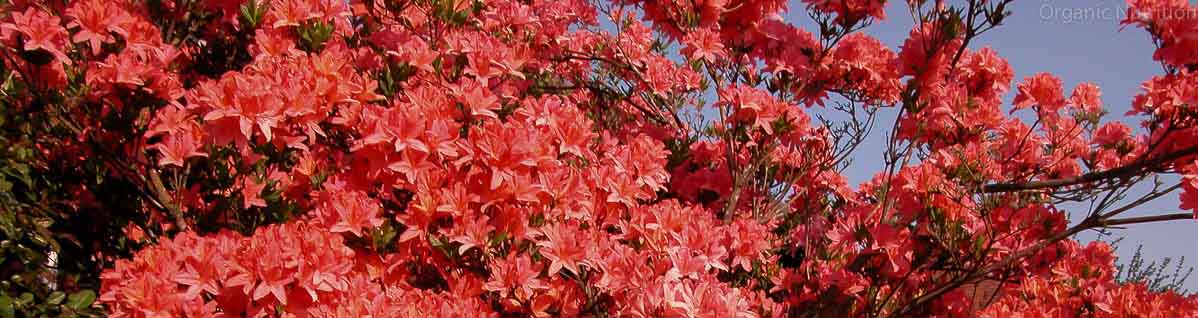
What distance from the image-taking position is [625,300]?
8.28ft

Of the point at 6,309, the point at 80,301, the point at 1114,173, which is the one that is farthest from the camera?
the point at 1114,173

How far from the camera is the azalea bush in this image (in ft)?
7.75

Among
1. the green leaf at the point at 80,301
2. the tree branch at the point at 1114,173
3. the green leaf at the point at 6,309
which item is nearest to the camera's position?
the green leaf at the point at 6,309

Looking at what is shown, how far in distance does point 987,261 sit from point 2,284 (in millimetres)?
3712

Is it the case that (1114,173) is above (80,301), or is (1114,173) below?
above

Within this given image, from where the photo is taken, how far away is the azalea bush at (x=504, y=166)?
2363 millimetres

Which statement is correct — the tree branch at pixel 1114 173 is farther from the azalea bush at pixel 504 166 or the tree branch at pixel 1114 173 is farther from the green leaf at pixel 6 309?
the green leaf at pixel 6 309

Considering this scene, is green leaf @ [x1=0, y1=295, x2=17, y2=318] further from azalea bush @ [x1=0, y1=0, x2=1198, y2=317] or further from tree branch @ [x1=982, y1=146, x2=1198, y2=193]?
tree branch @ [x1=982, y1=146, x2=1198, y2=193]

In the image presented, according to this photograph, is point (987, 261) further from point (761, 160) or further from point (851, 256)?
point (761, 160)

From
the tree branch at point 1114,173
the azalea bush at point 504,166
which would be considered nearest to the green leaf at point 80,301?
the azalea bush at point 504,166

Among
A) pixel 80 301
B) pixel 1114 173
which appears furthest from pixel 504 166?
pixel 1114 173

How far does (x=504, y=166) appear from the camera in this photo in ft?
7.92

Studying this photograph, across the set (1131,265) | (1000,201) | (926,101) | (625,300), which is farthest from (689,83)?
(1131,265)

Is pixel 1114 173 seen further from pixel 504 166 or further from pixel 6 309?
pixel 6 309
